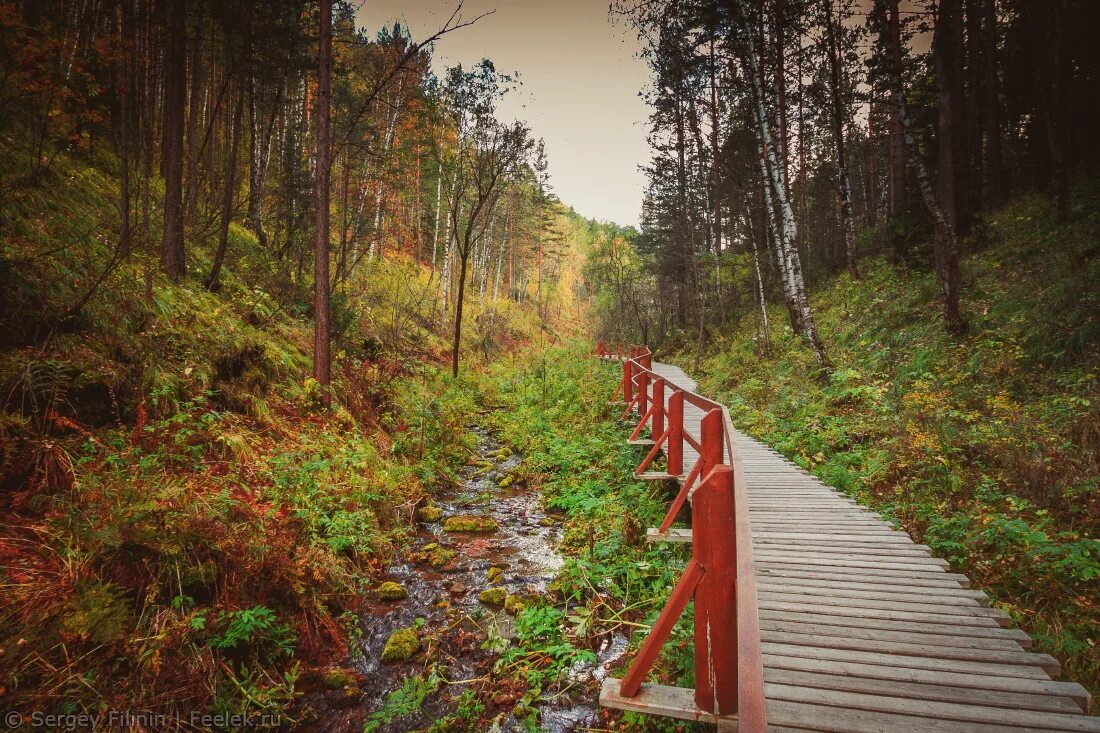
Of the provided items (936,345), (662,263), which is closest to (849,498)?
(936,345)

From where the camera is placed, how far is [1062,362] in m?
6.81

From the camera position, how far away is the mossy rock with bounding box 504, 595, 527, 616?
4.86 metres

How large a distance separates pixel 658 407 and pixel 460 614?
4679 millimetres

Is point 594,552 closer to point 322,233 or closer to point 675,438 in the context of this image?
point 675,438

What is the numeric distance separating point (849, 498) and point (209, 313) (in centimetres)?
1056

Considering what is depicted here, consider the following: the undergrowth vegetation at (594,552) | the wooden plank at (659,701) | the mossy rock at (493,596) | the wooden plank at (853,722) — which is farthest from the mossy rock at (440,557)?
the wooden plank at (853,722)

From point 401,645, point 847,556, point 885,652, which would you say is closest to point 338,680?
point 401,645

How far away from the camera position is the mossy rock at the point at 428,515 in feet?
22.6

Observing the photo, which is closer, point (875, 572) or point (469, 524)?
point (875, 572)

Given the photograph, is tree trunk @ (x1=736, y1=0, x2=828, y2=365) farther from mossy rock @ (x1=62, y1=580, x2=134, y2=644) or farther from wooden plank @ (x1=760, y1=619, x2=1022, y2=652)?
mossy rock @ (x1=62, y1=580, x2=134, y2=644)

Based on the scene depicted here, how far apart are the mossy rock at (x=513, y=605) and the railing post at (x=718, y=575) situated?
2.71 meters

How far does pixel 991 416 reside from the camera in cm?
660

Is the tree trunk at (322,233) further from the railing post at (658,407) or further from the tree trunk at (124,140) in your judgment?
the railing post at (658,407)

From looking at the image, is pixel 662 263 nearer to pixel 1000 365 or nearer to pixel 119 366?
pixel 1000 365
